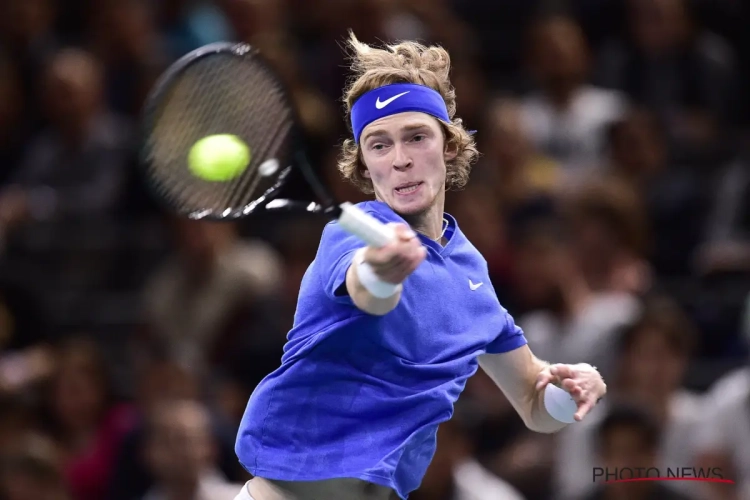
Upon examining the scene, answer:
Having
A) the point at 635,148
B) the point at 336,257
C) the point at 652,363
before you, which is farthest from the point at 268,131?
the point at 635,148

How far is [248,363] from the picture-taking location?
818cm

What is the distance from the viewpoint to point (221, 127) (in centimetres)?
432

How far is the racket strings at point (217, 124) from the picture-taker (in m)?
4.18

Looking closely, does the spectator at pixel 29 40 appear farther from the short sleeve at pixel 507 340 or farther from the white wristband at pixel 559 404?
the white wristband at pixel 559 404

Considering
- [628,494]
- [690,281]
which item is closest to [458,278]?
[628,494]

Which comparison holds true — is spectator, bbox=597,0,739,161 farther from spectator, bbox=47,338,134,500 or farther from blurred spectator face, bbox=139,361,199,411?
spectator, bbox=47,338,134,500

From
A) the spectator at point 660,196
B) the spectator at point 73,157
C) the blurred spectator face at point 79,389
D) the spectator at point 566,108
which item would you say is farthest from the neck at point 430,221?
the spectator at point 73,157

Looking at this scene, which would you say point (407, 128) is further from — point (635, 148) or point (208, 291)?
point (635, 148)

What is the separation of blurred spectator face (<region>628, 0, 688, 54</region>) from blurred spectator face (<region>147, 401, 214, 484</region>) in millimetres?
4347

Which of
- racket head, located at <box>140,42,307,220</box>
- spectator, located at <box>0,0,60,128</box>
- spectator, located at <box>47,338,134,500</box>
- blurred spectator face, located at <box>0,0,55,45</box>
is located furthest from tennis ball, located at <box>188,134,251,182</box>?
blurred spectator face, located at <box>0,0,55,45</box>

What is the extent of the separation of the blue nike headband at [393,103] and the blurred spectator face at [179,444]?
3.51 m

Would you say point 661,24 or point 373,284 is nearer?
point 373,284

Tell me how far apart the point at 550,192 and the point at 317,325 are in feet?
16.7

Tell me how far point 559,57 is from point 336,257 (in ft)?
19.7
